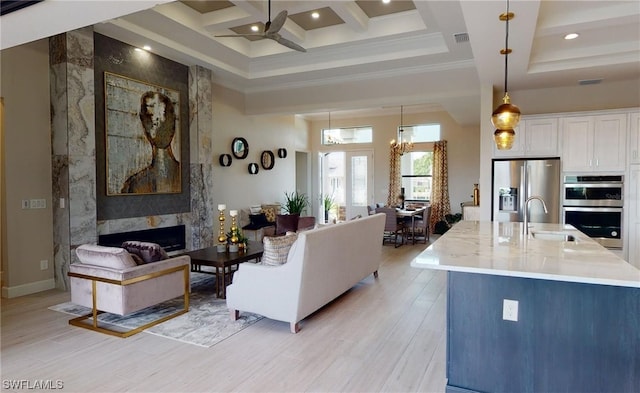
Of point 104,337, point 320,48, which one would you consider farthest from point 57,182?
point 320,48

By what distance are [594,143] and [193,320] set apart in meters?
5.66

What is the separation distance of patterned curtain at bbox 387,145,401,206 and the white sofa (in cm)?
661

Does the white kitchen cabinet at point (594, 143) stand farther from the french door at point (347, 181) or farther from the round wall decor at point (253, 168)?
the french door at point (347, 181)

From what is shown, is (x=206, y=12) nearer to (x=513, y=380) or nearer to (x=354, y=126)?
(x=513, y=380)

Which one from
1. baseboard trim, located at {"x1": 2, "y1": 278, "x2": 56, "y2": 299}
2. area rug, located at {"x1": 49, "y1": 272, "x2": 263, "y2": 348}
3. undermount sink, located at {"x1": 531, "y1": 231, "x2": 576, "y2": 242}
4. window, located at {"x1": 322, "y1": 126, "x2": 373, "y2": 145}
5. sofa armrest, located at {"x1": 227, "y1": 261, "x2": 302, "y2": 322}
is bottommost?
area rug, located at {"x1": 49, "y1": 272, "x2": 263, "y2": 348}

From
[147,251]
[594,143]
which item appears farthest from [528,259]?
[594,143]

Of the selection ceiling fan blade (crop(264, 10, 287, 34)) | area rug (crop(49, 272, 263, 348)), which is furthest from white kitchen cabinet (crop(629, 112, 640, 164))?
area rug (crop(49, 272, 263, 348))

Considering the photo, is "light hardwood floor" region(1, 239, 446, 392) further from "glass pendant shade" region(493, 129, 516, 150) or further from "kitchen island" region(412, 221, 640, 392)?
"glass pendant shade" region(493, 129, 516, 150)

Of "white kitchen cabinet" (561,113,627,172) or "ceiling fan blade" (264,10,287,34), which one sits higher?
"ceiling fan blade" (264,10,287,34)

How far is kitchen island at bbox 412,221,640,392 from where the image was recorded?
7.25ft

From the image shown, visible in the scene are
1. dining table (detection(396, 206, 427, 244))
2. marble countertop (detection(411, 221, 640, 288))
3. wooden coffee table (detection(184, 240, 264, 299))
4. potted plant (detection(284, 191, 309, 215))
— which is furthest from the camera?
potted plant (detection(284, 191, 309, 215))

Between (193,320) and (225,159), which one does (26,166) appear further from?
(225,159)

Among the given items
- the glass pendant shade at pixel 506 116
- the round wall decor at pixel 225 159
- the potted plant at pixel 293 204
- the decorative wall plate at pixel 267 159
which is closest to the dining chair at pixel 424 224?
the potted plant at pixel 293 204

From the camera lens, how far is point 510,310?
7.93 ft
